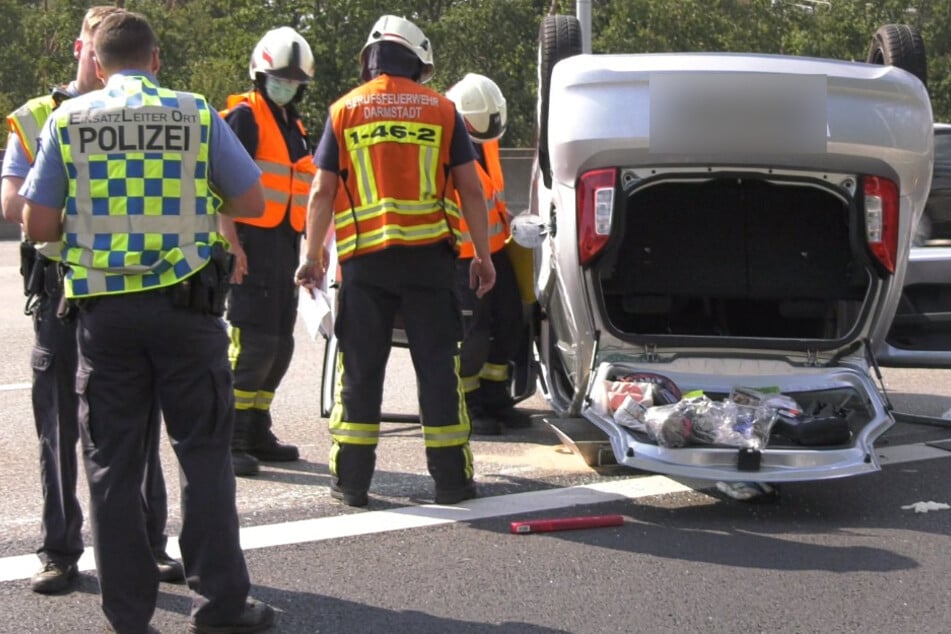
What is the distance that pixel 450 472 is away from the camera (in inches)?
219

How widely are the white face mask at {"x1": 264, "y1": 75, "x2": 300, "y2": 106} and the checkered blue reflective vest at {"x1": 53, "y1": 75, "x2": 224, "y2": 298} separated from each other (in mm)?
2171

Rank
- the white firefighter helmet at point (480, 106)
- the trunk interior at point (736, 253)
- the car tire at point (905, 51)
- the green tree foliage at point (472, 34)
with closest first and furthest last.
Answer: the car tire at point (905, 51) → the trunk interior at point (736, 253) → the white firefighter helmet at point (480, 106) → the green tree foliage at point (472, 34)

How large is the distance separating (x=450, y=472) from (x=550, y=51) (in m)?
2.01

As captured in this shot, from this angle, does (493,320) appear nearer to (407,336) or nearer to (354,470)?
(407,336)

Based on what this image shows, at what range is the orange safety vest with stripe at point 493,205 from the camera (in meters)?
6.79

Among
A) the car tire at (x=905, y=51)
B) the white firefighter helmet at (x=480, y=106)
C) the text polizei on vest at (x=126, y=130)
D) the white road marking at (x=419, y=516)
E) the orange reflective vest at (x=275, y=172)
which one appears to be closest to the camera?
the text polizei on vest at (x=126, y=130)

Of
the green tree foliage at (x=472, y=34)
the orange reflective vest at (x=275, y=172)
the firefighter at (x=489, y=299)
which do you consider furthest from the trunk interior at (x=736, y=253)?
the green tree foliage at (x=472, y=34)

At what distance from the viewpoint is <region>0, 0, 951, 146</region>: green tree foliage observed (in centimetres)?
2939

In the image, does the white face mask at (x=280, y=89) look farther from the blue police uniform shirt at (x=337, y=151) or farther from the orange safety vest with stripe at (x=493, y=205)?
the orange safety vest with stripe at (x=493, y=205)

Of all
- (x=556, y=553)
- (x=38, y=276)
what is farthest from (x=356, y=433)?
(x=38, y=276)

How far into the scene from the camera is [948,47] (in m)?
33.1

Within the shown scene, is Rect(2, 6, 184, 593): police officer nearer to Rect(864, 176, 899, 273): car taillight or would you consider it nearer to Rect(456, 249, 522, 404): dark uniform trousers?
Rect(456, 249, 522, 404): dark uniform trousers

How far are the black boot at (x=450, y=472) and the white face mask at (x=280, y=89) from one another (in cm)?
167

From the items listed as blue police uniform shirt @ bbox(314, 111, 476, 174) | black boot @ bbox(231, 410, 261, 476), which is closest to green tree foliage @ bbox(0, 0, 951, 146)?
black boot @ bbox(231, 410, 261, 476)
